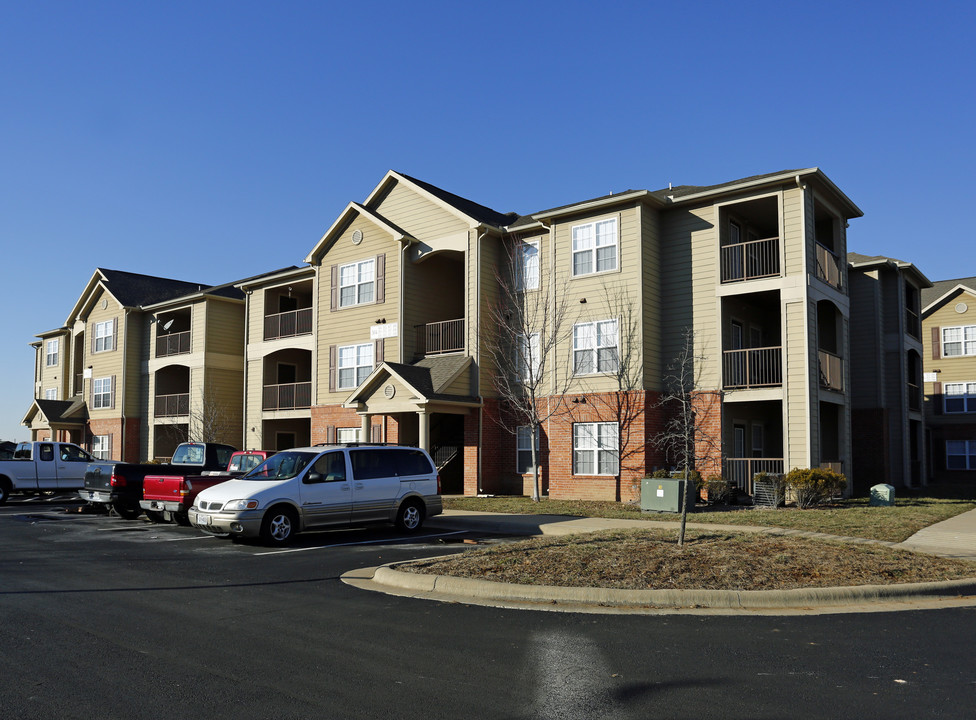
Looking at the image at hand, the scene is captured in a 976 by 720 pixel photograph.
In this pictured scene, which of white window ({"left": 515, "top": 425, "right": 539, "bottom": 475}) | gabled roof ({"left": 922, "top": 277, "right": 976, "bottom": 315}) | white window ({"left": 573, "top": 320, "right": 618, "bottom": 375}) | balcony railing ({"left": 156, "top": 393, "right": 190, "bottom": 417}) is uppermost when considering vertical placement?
gabled roof ({"left": 922, "top": 277, "right": 976, "bottom": 315})

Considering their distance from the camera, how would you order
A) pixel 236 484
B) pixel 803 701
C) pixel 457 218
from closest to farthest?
pixel 803 701 < pixel 236 484 < pixel 457 218

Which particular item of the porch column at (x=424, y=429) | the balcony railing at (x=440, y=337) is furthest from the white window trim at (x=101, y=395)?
the porch column at (x=424, y=429)

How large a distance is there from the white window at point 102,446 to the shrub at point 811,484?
34665 mm

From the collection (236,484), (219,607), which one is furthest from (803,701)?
(236,484)

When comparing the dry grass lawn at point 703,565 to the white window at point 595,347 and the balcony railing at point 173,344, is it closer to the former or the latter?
the white window at point 595,347

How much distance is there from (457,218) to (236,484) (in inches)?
591

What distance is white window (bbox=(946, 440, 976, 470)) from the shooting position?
1453 inches

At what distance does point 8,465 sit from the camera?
84.4 ft

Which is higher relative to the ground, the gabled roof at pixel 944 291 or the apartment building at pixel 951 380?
the gabled roof at pixel 944 291

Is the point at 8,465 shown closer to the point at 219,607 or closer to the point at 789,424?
the point at 219,607

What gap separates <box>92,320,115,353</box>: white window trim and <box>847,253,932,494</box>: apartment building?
35368mm

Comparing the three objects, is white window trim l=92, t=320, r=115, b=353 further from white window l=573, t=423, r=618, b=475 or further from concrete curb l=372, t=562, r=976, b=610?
concrete curb l=372, t=562, r=976, b=610

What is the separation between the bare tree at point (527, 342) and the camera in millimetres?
25938

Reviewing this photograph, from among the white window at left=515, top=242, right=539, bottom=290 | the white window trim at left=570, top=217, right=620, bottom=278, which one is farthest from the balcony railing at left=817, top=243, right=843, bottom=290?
the white window at left=515, top=242, right=539, bottom=290
